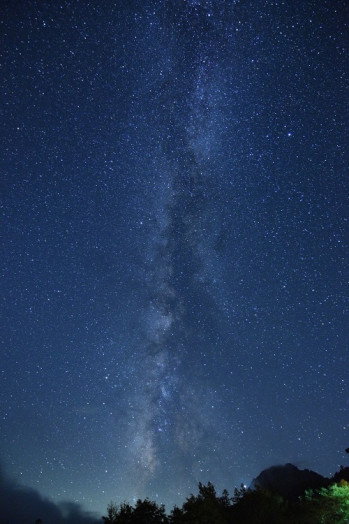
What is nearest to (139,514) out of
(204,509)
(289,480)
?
(204,509)

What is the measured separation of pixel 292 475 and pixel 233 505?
27.7 meters

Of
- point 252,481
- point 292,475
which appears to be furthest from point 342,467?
point 252,481

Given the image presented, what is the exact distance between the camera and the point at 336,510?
1955 centimetres

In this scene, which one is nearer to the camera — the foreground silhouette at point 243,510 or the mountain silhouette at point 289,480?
the foreground silhouette at point 243,510

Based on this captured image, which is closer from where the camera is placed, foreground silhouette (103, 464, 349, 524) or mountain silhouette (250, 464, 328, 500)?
foreground silhouette (103, 464, 349, 524)

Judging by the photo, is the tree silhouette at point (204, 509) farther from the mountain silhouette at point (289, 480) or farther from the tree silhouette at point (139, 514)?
the mountain silhouette at point (289, 480)

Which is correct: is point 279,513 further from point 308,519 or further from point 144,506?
point 144,506

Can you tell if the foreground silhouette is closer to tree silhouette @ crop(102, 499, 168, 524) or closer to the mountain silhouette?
tree silhouette @ crop(102, 499, 168, 524)

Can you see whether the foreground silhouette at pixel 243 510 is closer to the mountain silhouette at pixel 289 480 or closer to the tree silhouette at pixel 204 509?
the tree silhouette at pixel 204 509

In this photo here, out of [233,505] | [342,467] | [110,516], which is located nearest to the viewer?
[110,516]

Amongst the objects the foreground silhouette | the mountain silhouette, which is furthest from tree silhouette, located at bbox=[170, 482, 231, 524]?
the mountain silhouette

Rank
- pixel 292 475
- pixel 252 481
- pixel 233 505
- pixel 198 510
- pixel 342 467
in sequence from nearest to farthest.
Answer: pixel 198 510 < pixel 233 505 < pixel 342 467 < pixel 292 475 < pixel 252 481

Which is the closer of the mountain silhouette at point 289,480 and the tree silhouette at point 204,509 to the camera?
the tree silhouette at point 204,509

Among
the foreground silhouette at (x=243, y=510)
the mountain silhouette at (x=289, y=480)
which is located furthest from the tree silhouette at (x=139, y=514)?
the mountain silhouette at (x=289, y=480)
